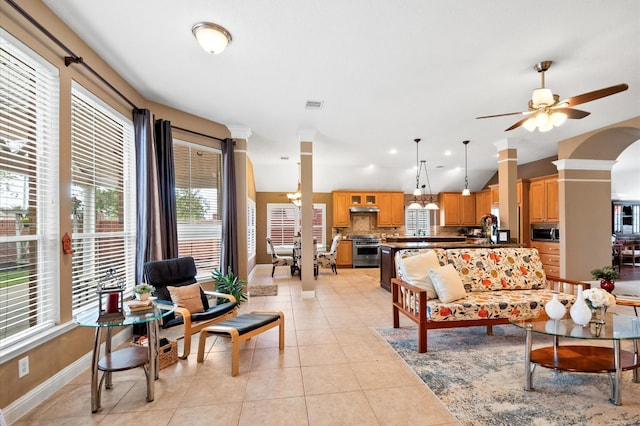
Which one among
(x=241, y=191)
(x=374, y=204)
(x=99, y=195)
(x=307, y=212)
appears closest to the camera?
(x=99, y=195)

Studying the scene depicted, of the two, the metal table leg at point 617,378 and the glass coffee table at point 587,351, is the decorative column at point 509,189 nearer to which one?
the glass coffee table at point 587,351

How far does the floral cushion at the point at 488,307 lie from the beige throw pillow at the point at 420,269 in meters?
0.18

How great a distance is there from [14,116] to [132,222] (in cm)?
178

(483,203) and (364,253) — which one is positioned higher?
(483,203)

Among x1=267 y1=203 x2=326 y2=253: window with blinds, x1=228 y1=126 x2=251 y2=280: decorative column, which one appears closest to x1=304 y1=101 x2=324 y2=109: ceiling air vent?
x1=228 y1=126 x2=251 y2=280: decorative column

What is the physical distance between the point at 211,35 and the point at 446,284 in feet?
10.4

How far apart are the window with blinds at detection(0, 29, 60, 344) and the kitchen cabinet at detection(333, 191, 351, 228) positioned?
23.8 ft

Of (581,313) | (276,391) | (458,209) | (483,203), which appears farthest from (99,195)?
(483,203)

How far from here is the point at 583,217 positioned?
5.78m

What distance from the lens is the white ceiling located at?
237cm

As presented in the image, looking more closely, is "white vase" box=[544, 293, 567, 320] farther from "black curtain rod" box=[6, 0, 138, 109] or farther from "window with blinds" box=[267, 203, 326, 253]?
"window with blinds" box=[267, 203, 326, 253]

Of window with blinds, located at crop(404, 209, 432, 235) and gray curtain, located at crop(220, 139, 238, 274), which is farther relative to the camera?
window with blinds, located at crop(404, 209, 432, 235)

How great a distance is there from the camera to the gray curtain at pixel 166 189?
3.89m

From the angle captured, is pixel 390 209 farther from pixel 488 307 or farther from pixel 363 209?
pixel 488 307
